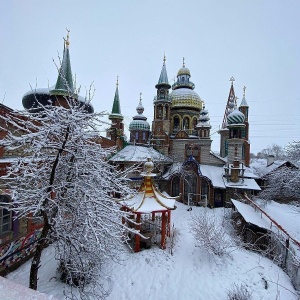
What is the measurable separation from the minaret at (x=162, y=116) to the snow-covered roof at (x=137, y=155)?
1323 mm

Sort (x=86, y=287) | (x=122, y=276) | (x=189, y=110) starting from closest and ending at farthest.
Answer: (x=86, y=287), (x=122, y=276), (x=189, y=110)

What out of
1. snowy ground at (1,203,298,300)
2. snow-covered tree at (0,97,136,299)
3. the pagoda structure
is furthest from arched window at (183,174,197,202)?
snow-covered tree at (0,97,136,299)

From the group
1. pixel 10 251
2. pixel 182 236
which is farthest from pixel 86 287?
pixel 182 236

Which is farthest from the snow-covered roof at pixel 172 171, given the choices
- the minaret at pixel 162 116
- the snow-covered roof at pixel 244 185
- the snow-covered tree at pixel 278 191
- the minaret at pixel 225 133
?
the minaret at pixel 225 133

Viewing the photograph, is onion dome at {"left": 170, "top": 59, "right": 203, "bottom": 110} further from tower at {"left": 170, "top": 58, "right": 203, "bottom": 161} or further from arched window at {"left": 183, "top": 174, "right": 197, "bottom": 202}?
arched window at {"left": 183, "top": 174, "right": 197, "bottom": 202}

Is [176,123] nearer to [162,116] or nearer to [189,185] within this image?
[162,116]

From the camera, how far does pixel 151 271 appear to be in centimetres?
808

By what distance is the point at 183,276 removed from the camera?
25.8 ft

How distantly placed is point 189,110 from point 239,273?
21975 mm

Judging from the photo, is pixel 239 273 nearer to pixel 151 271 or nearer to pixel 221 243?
pixel 221 243

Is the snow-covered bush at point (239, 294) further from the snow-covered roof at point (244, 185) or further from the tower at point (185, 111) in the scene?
the tower at point (185, 111)

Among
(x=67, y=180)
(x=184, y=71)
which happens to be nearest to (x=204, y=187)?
(x=67, y=180)

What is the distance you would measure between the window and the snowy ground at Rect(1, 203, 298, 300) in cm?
182

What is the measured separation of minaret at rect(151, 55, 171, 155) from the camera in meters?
23.4
